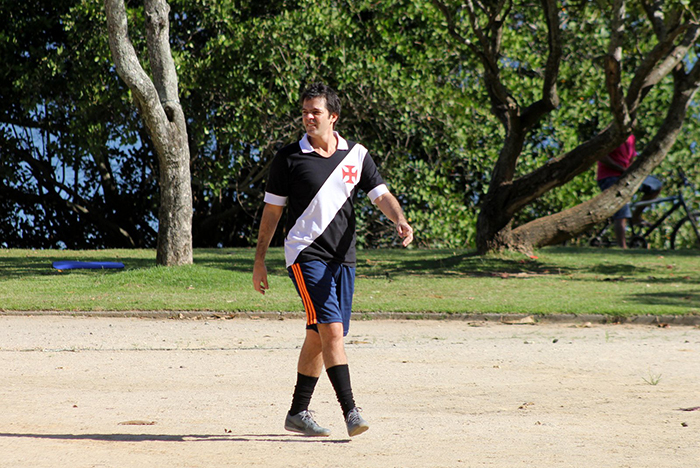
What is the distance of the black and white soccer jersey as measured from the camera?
4711 millimetres

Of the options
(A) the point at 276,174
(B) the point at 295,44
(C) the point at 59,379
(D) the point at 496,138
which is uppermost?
(B) the point at 295,44

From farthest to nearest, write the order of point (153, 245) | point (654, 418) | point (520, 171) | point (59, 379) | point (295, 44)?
point (153, 245), point (520, 171), point (295, 44), point (59, 379), point (654, 418)

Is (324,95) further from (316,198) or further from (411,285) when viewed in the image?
(411,285)

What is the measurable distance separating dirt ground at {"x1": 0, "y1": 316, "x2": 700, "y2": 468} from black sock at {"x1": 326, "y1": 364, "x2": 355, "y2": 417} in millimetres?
211

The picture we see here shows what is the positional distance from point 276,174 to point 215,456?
1537mm

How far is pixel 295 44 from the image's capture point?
19266mm

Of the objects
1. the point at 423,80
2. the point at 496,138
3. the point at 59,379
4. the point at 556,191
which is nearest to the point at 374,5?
the point at 423,80

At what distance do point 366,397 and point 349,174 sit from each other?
1820 mm

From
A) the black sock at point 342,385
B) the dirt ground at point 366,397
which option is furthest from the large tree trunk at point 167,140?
the black sock at point 342,385

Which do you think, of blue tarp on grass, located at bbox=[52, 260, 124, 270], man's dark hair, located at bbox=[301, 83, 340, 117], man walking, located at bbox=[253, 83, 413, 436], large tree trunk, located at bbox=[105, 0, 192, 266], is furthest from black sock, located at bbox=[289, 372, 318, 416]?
blue tarp on grass, located at bbox=[52, 260, 124, 270]

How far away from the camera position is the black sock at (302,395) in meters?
4.86

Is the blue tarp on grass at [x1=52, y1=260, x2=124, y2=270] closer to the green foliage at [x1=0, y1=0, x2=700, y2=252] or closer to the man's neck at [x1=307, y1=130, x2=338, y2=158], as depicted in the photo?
the green foliage at [x1=0, y1=0, x2=700, y2=252]

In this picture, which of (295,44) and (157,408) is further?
(295,44)

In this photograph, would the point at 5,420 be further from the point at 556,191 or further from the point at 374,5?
the point at 556,191
